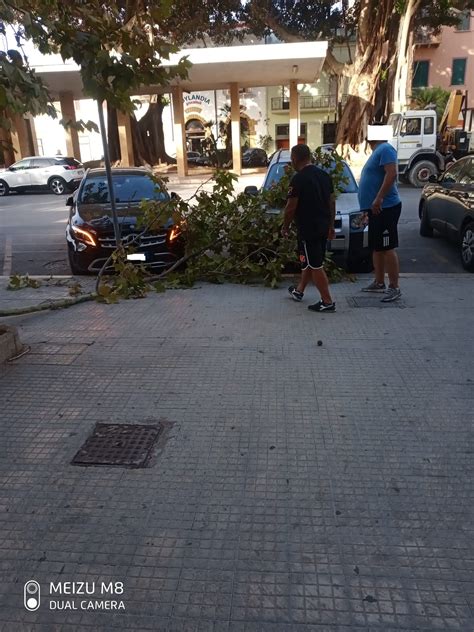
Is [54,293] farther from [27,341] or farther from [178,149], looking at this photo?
[178,149]

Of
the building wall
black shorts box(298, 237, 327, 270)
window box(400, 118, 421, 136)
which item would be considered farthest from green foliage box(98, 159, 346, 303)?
the building wall

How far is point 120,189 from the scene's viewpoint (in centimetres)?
883

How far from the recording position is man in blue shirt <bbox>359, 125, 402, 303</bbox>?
559cm

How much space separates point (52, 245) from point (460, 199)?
802 cm

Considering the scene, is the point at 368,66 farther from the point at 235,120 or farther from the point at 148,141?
the point at 148,141

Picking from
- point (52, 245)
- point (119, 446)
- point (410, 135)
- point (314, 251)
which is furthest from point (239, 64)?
point (119, 446)

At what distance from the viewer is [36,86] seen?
361 centimetres

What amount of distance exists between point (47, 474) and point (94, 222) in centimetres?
536

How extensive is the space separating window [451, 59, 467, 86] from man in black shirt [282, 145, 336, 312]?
138ft

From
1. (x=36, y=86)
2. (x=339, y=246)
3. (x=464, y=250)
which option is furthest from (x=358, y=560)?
(x=464, y=250)

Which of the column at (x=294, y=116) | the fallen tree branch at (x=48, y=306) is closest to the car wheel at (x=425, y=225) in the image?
the fallen tree branch at (x=48, y=306)

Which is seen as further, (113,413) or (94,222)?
(94,222)

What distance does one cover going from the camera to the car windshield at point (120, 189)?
28.3 feet

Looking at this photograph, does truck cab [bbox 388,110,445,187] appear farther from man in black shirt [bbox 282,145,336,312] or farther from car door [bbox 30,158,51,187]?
man in black shirt [bbox 282,145,336,312]
